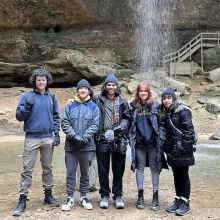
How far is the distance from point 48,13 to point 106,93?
1853 cm

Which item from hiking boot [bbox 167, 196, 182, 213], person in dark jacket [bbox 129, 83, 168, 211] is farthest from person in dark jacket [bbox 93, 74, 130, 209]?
hiking boot [bbox 167, 196, 182, 213]

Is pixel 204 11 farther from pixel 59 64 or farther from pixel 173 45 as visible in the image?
pixel 59 64

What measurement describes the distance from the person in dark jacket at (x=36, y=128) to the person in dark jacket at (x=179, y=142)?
1.56m

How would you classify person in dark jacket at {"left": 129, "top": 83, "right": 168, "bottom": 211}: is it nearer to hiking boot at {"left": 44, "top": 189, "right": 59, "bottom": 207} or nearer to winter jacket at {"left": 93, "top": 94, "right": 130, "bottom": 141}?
winter jacket at {"left": 93, "top": 94, "right": 130, "bottom": 141}

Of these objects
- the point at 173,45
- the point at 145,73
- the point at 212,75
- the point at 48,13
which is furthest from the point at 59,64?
the point at 212,75

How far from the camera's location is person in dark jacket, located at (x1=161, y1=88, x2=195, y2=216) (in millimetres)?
4859

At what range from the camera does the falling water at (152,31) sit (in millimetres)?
23672

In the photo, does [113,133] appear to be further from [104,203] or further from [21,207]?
[21,207]

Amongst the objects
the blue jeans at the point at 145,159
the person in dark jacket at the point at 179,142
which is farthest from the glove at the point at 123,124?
the person in dark jacket at the point at 179,142

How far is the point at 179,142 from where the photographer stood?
4871 millimetres

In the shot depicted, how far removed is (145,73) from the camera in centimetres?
2212

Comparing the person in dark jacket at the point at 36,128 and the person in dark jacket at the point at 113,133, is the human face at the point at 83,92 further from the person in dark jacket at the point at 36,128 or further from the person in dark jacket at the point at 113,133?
the person in dark jacket at the point at 36,128

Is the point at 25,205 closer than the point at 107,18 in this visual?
Yes

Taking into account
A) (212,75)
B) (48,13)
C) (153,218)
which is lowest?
(153,218)
